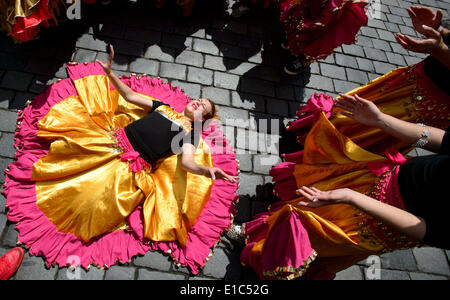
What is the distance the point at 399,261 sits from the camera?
2736 mm

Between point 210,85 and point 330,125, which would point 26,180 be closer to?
point 210,85

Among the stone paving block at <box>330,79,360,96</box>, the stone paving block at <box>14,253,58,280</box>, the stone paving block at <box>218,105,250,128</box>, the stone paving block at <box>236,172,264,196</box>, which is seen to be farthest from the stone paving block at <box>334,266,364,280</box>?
the stone paving block at <box>14,253,58,280</box>

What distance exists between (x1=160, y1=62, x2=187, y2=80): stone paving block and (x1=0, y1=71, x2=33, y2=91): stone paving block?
145cm

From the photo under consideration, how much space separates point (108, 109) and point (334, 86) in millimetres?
3037

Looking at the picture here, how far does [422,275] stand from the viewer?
107 inches

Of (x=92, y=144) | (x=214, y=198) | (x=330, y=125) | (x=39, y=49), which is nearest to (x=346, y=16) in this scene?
(x=330, y=125)

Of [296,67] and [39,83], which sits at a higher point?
[296,67]

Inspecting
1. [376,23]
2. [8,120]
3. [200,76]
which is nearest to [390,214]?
[200,76]

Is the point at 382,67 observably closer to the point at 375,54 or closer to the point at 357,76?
the point at 375,54

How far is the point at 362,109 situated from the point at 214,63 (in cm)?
221

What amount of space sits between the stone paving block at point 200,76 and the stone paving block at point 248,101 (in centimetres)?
36

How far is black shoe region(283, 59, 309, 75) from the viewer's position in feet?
11.3

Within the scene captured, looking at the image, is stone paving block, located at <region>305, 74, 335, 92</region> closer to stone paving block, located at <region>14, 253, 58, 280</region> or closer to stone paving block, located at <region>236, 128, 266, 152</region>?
stone paving block, located at <region>236, 128, 266, 152</region>

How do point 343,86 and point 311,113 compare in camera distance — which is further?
point 343,86
